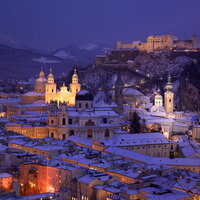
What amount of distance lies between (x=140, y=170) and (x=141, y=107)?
41869mm

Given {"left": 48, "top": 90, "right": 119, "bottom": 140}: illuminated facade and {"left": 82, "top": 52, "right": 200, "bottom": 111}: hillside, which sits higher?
{"left": 82, "top": 52, "right": 200, "bottom": 111}: hillside

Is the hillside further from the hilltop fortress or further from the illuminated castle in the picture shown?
the illuminated castle

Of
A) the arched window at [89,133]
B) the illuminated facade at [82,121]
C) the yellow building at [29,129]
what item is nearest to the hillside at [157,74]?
the illuminated facade at [82,121]

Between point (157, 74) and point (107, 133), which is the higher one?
point (157, 74)

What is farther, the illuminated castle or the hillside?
the hillside

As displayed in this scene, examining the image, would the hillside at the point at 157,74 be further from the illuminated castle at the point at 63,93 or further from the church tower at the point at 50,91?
the church tower at the point at 50,91

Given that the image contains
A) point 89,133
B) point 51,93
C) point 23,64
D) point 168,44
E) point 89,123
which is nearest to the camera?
point 89,123

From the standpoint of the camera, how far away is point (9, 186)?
130ft

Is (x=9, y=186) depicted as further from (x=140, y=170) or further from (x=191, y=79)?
(x=191, y=79)

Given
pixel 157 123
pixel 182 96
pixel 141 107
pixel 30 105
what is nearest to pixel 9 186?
pixel 157 123

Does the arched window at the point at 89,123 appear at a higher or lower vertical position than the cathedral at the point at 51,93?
lower

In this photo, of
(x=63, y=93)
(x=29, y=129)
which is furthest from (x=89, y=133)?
(x=63, y=93)

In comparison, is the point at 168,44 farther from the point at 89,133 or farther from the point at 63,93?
the point at 89,133

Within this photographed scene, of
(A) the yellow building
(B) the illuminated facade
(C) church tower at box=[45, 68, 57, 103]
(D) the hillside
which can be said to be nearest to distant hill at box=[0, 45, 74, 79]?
(D) the hillside
